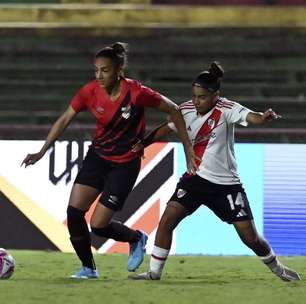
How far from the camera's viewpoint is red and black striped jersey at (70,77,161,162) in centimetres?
732

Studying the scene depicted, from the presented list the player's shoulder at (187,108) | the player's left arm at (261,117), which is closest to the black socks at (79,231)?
the player's shoulder at (187,108)

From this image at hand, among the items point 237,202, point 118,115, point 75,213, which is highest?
point 118,115

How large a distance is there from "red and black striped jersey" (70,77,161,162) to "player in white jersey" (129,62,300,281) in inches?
14.7

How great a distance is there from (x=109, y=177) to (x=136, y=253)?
745 mm

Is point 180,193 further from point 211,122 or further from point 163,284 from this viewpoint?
point 163,284

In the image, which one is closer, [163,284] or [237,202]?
[163,284]

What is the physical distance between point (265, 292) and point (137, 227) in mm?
3961

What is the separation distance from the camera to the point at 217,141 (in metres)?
7.29

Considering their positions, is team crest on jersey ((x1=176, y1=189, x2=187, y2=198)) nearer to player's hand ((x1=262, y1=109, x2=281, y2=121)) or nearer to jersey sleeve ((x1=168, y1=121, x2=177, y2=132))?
jersey sleeve ((x1=168, y1=121, x2=177, y2=132))

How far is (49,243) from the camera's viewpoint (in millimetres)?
10484

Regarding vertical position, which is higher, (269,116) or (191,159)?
(269,116)

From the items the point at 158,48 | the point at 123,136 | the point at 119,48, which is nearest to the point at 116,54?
the point at 119,48

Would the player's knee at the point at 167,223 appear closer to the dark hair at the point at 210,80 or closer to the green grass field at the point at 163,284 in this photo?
the green grass field at the point at 163,284

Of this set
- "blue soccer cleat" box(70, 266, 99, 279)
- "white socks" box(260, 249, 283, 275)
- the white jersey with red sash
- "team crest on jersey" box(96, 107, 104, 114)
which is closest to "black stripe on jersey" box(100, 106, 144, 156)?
"team crest on jersey" box(96, 107, 104, 114)
